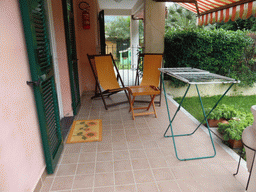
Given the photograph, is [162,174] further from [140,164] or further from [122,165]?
[122,165]

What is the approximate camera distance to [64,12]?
3.24 meters

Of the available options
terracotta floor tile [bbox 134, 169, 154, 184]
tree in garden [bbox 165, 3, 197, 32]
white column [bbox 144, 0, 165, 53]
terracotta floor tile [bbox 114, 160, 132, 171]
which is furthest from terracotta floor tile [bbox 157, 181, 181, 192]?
tree in garden [bbox 165, 3, 197, 32]

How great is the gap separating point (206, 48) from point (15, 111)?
16.9ft

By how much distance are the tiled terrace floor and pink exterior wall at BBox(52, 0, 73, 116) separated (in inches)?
39.3

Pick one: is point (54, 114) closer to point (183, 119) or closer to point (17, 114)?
point (17, 114)

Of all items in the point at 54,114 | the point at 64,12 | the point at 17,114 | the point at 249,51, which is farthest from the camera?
the point at 249,51

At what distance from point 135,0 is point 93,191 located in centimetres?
708

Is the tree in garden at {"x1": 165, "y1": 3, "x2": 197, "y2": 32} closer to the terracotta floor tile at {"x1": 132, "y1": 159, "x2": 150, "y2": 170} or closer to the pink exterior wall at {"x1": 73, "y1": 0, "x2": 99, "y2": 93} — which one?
the pink exterior wall at {"x1": 73, "y1": 0, "x2": 99, "y2": 93}

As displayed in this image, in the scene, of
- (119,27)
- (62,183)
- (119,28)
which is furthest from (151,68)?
(119,27)

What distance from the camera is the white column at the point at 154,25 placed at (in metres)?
4.91

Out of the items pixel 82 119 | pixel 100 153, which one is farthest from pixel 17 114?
pixel 82 119

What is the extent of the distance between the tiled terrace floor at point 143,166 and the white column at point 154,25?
272 centimetres

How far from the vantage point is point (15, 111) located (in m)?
1.46

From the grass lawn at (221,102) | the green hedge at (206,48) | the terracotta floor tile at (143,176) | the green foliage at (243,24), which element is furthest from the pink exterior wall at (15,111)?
the green foliage at (243,24)
